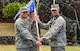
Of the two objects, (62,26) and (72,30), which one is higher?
(62,26)

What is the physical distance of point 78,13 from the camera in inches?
852

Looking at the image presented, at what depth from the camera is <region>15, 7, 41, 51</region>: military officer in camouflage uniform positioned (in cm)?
1078

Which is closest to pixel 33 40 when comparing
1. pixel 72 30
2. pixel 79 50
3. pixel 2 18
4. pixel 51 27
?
pixel 51 27

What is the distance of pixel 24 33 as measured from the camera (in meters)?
10.8

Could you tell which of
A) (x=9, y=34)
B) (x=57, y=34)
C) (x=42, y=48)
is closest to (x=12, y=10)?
(x=9, y=34)

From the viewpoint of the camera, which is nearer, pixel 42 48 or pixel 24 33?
pixel 24 33

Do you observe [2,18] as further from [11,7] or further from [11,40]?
[11,40]

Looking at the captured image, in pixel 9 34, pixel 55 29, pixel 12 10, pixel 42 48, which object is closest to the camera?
pixel 55 29

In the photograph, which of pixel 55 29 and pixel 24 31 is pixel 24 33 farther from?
pixel 55 29

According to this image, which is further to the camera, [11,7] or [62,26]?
[11,7]

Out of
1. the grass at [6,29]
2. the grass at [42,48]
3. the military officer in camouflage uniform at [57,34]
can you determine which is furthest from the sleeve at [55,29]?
the grass at [6,29]

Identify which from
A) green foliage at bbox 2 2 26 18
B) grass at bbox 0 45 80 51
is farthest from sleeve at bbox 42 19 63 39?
green foliage at bbox 2 2 26 18

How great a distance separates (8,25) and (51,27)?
11.1 metres

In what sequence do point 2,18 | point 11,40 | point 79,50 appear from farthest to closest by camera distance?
point 2,18 < point 11,40 < point 79,50
